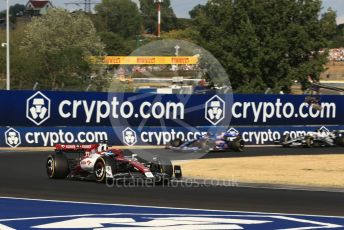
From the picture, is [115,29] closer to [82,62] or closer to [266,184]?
[82,62]

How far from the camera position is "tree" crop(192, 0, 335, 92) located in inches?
2094

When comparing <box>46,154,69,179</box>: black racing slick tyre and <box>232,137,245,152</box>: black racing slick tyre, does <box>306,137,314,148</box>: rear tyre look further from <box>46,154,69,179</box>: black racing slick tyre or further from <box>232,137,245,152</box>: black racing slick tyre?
<box>46,154,69,179</box>: black racing slick tyre

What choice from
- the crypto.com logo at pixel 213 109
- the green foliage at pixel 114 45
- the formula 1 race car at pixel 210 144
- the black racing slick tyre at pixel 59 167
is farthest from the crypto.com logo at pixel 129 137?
the green foliage at pixel 114 45

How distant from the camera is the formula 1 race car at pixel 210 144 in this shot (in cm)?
2964

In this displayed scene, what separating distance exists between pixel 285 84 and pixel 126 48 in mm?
74101

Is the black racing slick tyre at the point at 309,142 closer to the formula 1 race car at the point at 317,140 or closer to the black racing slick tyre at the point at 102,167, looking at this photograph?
the formula 1 race car at the point at 317,140

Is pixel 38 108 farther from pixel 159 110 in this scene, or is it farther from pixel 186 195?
pixel 186 195

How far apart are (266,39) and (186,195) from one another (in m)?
39.0

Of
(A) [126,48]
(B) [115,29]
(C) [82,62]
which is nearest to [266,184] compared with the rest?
(C) [82,62]

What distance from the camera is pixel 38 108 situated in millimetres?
31312

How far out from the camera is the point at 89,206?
45.3 ft

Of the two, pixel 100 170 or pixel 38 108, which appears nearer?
pixel 100 170

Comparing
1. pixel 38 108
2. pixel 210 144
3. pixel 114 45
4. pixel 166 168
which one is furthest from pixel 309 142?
pixel 114 45

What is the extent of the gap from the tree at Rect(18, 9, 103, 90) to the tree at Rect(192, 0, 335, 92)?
9.46 meters
